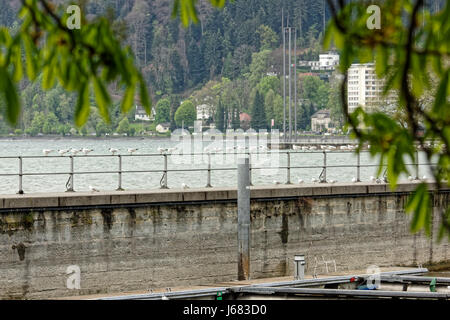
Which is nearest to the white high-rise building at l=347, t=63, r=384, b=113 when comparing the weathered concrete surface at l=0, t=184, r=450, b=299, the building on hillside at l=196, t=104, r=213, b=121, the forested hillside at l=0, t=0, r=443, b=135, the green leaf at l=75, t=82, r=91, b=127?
the green leaf at l=75, t=82, r=91, b=127

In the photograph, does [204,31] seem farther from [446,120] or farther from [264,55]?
[446,120]

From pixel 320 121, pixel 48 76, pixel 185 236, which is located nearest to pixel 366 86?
pixel 185 236

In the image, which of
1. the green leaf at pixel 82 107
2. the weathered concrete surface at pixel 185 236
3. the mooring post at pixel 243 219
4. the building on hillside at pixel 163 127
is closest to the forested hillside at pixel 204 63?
the building on hillside at pixel 163 127

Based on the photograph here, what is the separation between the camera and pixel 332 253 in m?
19.8

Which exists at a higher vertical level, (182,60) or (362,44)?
(182,60)

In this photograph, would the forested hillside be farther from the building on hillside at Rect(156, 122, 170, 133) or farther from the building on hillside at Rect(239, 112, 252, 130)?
the building on hillside at Rect(156, 122, 170, 133)

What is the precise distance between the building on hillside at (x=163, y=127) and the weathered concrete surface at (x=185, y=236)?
11259cm

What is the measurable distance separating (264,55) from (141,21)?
47.0 metres

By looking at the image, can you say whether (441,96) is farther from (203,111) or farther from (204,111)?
(204,111)

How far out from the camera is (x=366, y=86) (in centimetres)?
6319

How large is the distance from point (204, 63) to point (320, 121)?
987 inches

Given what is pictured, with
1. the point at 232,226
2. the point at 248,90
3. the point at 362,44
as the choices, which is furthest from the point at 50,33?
the point at 248,90

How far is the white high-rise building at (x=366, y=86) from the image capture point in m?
3.37

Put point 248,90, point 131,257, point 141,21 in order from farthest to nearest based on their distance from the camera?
point 248,90, point 141,21, point 131,257
